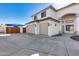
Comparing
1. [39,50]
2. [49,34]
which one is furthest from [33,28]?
[39,50]

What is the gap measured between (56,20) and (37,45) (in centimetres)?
78

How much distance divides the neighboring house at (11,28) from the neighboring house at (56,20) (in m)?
0.26

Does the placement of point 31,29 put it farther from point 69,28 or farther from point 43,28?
point 69,28

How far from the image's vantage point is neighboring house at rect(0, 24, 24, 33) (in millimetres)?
2498

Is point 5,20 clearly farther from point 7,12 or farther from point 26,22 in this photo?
point 26,22

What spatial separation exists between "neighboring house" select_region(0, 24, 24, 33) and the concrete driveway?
5.4 inches

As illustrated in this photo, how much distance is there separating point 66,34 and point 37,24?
77 cm

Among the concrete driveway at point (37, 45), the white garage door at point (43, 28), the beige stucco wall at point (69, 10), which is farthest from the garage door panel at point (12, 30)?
the beige stucco wall at point (69, 10)

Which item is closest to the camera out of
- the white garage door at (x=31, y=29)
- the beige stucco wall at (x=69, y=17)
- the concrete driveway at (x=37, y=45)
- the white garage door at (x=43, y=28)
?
the concrete driveway at (x=37, y=45)

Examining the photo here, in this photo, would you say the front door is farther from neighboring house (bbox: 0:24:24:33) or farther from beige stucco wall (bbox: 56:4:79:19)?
neighboring house (bbox: 0:24:24:33)

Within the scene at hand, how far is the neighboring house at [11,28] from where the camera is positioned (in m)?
2.50

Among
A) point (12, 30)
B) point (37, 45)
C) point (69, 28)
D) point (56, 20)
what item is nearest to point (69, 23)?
point (69, 28)

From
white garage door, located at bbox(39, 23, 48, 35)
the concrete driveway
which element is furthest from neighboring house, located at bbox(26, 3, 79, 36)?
the concrete driveway

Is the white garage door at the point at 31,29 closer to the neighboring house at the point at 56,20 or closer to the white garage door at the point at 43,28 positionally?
the neighboring house at the point at 56,20
